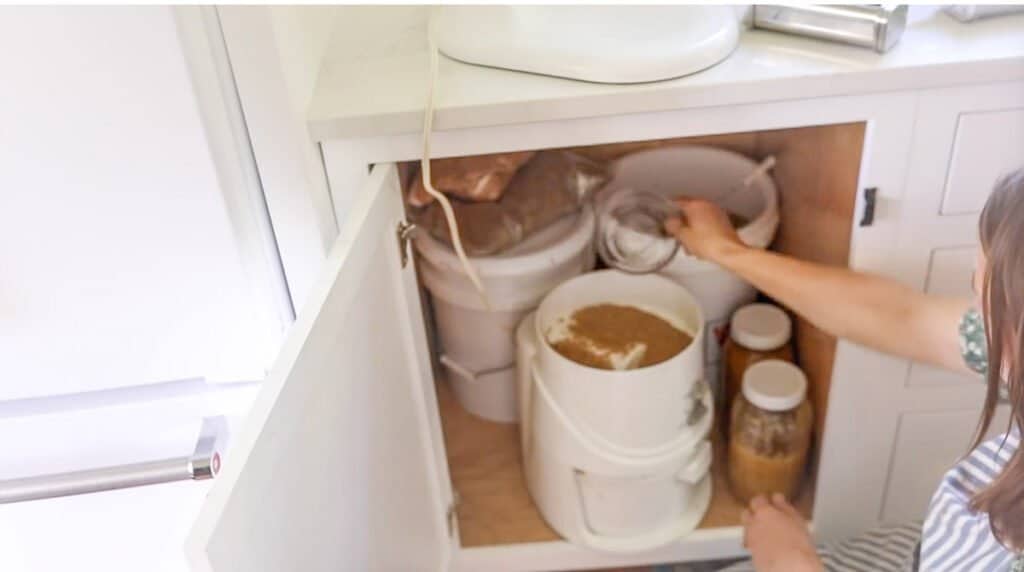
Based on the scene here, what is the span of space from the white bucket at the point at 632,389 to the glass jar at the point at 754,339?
9cm

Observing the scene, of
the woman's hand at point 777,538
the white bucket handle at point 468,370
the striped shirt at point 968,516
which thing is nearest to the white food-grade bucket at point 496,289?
the white bucket handle at point 468,370

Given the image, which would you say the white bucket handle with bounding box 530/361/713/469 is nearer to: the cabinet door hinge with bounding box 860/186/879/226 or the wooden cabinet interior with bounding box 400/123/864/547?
the wooden cabinet interior with bounding box 400/123/864/547

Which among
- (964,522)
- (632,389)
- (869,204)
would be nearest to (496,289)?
(632,389)

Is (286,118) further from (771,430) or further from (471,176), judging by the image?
(771,430)

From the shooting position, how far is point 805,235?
3.57ft

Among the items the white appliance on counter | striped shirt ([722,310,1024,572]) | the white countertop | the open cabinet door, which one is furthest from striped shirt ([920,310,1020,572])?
the open cabinet door

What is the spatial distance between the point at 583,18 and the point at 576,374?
1.21ft

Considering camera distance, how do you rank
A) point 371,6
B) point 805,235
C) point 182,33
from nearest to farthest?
point 182,33
point 371,6
point 805,235

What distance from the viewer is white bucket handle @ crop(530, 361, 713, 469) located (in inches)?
41.3

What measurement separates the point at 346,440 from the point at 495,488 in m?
0.60

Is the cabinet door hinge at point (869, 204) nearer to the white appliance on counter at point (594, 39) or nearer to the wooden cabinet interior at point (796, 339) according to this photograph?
the wooden cabinet interior at point (796, 339)

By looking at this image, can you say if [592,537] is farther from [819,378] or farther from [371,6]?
[371,6]

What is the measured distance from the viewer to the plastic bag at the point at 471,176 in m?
1.14

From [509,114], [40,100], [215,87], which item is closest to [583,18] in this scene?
[509,114]
